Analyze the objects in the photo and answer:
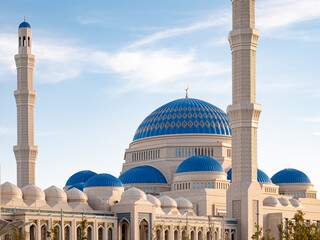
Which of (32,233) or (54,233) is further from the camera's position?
(32,233)

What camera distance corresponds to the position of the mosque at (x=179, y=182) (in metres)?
58.3

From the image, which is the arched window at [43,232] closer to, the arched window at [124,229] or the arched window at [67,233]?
the arched window at [67,233]

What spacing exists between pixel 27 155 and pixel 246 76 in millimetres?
23977

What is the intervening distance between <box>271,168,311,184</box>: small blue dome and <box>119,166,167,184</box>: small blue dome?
15.6 metres

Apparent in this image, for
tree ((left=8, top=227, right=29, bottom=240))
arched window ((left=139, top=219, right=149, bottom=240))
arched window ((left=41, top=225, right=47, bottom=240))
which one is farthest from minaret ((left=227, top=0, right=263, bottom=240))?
tree ((left=8, top=227, right=29, bottom=240))

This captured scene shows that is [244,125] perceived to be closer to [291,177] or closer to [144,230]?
[144,230]

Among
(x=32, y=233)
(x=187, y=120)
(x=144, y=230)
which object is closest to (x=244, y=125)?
(x=144, y=230)

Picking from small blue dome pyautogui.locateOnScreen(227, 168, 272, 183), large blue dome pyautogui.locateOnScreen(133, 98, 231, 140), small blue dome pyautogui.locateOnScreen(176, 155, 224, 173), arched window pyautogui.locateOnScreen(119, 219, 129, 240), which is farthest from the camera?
large blue dome pyautogui.locateOnScreen(133, 98, 231, 140)

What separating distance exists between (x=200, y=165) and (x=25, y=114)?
20052 mm

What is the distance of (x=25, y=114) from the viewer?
71.2m

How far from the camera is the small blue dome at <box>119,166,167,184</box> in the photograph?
3167 inches

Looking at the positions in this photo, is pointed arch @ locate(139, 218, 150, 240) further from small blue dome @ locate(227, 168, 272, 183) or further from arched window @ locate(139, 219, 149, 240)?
small blue dome @ locate(227, 168, 272, 183)

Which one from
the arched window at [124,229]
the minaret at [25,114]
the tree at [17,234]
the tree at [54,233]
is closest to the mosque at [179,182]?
the arched window at [124,229]

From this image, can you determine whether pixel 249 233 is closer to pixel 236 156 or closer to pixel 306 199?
pixel 236 156
